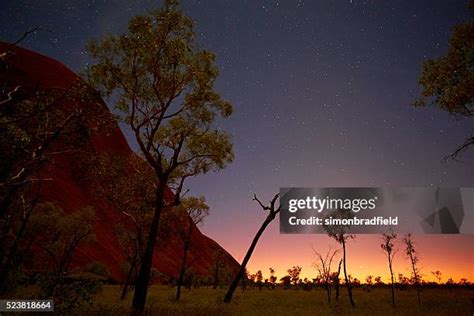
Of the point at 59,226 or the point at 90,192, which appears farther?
the point at 59,226

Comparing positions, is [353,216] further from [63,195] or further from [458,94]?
[63,195]

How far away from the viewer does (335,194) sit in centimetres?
4066

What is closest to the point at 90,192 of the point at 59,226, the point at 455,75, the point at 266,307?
the point at 59,226

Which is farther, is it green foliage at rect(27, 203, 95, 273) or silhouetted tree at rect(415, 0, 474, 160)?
green foliage at rect(27, 203, 95, 273)

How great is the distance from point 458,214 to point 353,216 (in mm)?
13624

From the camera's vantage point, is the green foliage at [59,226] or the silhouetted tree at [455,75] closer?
the silhouetted tree at [455,75]

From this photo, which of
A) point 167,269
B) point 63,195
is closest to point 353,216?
point 63,195

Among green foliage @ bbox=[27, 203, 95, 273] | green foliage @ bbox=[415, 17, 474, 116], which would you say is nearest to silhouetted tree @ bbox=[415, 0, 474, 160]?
green foliage @ bbox=[415, 17, 474, 116]

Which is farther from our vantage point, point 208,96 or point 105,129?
point 208,96

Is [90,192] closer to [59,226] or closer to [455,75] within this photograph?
[59,226]

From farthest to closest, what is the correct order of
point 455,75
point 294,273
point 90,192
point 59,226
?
1. point 294,273
2. point 59,226
3. point 90,192
4. point 455,75

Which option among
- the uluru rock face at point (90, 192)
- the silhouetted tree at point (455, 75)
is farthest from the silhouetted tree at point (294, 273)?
the silhouetted tree at point (455, 75)

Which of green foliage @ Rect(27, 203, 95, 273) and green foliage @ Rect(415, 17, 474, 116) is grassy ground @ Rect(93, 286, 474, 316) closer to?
green foliage @ Rect(27, 203, 95, 273)

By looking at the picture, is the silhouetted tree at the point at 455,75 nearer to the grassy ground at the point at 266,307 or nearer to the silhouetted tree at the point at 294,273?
the grassy ground at the point at 266,307
